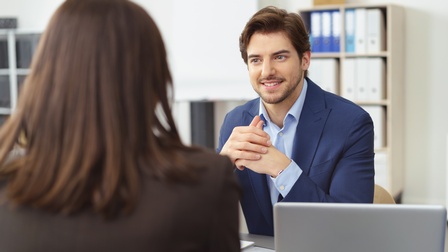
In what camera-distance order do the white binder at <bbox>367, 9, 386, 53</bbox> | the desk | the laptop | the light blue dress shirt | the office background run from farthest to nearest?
the office background < the white binder at <bbox>367, 9, 386, 53</bbox> < the light blue dress shirt < the desk < the laptop

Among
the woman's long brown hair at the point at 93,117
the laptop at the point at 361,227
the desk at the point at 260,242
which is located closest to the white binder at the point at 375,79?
the desk at the point at 260,242

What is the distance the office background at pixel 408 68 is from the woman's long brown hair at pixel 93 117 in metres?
4.25

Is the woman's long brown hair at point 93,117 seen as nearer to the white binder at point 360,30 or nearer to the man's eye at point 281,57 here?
the man's eye at point 281,57

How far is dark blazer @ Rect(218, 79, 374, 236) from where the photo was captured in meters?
2.12

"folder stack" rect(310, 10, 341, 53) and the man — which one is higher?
"folder stack" rect(310, 10, 341, 53)

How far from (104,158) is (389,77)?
4137 millimetres

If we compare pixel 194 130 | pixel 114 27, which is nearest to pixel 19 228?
pixel 114 27

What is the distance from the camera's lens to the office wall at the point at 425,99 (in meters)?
5.10

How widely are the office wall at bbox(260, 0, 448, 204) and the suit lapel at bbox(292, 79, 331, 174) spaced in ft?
10.1

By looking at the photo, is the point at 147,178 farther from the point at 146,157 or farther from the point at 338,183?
the point at 338,183

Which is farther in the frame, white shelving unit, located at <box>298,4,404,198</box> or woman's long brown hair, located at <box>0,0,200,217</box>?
white shelving unit, located at <box>298,4,404,198</box>

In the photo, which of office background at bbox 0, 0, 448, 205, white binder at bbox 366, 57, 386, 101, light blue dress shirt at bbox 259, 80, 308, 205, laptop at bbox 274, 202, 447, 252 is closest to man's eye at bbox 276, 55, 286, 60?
light blue dress shirt at bbox 259, 80, 308, 205

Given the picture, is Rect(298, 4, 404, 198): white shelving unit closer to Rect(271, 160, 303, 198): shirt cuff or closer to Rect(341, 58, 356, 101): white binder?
Rect(341, 58, 356, 101): white binder

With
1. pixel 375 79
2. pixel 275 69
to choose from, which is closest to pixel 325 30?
pixel 375 79
